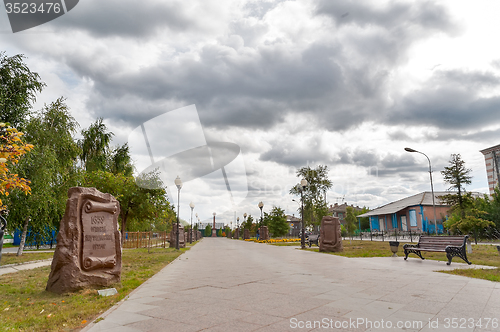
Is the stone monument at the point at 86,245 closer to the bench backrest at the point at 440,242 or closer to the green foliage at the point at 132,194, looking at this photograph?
the bench backrest at the point at 440,242

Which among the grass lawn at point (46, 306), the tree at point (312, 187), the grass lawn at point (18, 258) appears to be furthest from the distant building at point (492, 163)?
the grass lawn at point (46, 306)

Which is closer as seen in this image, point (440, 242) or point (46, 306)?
point (46, 306)

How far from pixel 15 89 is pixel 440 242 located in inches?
685

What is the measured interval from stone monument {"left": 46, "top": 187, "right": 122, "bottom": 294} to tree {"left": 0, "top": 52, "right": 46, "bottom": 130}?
8.37 metres

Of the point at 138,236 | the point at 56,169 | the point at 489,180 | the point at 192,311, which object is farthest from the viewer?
the point at 489,180

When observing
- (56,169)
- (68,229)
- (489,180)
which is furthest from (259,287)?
(489,180)

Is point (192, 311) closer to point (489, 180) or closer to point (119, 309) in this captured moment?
point (119, 309)

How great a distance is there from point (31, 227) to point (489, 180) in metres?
61.4

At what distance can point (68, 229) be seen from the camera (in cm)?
659

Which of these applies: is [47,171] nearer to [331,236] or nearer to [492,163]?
[331,236]

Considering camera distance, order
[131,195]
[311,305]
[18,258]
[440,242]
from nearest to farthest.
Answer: [311,305], [440,242], [18,258], [131,195]

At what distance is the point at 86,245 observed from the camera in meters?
6.82

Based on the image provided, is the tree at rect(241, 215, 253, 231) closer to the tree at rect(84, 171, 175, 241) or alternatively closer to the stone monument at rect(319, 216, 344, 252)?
the tree at rect(84, 171, 175, 241)

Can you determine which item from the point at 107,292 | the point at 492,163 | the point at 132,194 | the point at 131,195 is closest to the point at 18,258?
the point at 132,194
